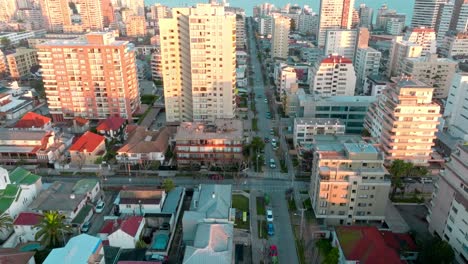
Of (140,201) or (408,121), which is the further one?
(408,121)

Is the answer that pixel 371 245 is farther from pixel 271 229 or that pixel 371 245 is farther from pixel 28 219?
pixel 28 219

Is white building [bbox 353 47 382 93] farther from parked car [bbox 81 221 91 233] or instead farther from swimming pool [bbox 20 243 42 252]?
swimming pool [bbox 20 243 42 252]

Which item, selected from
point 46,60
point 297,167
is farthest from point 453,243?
point 46,60

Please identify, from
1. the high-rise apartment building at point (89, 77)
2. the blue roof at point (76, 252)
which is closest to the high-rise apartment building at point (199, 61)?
Result: the high-rise apartment building at point (89, 77)

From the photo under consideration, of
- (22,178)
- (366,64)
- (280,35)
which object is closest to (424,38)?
(366,64)

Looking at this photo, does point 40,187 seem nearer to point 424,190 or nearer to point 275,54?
point 424,190

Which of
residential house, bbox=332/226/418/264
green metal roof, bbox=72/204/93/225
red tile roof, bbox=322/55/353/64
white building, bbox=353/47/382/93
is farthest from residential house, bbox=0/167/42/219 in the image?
→ white building, bbox=353/47/382/93
